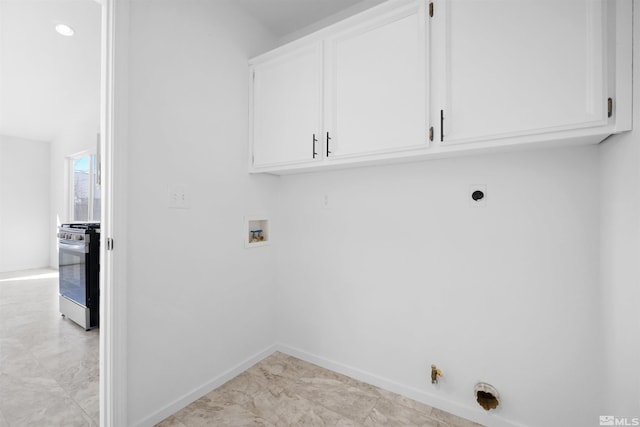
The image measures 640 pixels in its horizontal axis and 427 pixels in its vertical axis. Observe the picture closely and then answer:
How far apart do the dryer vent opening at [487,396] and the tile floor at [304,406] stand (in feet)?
0.47

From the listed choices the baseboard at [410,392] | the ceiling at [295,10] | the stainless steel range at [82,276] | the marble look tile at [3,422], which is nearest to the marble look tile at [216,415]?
the baseboard at [410,392]

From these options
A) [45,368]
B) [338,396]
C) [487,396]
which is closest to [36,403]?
[45,368]

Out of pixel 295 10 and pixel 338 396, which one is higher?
pixel 295 10

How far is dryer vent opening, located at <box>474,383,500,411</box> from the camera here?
59.2 inches

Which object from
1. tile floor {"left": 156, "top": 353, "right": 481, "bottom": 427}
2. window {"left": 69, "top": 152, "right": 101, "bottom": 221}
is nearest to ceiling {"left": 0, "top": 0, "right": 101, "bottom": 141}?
window {"left": 69, "top": 152, "right": 101, "bottom": 221}

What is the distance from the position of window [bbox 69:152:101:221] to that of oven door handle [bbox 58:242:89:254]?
6.96 feet

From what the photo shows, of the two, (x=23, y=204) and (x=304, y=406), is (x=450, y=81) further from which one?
(x=23, y=204)

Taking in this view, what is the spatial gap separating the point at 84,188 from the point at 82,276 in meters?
3.31

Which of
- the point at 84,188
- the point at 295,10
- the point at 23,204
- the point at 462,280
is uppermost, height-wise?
the point at 295,10

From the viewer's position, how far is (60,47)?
258 centimetres

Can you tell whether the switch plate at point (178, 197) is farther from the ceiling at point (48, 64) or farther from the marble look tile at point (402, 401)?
Answer: the marble look tile at point (402, 401)

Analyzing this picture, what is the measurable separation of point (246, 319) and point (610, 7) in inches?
98.9

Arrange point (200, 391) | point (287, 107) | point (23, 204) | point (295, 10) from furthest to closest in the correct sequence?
point (23, 204) → point (295, 10) → point (287, 107) → point (200, 391)

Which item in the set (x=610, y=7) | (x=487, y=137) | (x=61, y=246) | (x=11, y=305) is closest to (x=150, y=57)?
(x=487, y=137)
